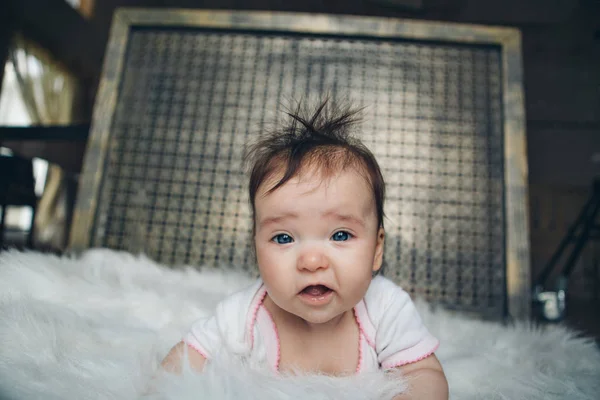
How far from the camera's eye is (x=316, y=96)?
3.64ft

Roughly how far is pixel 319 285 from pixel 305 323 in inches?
4.3

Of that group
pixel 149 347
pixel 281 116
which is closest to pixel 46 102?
pixel 281 116

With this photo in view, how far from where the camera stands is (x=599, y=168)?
1.93 metres

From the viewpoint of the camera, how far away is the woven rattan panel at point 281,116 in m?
1.02

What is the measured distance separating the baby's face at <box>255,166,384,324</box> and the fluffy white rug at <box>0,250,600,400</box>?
3.5 inches

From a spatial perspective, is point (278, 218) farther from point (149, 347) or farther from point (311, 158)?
Answer: point (149, 347)

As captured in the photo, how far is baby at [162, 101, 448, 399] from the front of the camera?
432 millimetres

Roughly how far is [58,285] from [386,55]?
1.00 meters

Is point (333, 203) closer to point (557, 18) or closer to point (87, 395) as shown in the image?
point (87, 395)

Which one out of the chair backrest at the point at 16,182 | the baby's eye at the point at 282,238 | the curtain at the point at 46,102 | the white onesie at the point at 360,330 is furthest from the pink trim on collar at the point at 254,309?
the curtain at the point at 46,102

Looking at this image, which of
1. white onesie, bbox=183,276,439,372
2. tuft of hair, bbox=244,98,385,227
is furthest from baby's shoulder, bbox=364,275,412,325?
tuft of hair, bbox=244,98,385,227

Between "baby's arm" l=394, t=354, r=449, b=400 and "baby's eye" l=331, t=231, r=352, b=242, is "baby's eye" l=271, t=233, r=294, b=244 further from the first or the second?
"baby's arm" l=394, t=354, r=449, b=400

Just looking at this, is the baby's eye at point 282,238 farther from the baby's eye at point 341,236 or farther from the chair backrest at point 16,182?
the chair backrest at point 16,182

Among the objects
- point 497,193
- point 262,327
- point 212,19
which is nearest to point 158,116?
point 212,19
